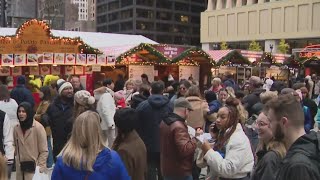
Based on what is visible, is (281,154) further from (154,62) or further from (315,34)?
(315,34)

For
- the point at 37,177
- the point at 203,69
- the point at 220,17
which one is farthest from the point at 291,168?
the point at 220,17

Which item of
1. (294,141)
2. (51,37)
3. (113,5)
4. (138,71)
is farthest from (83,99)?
(113,5)

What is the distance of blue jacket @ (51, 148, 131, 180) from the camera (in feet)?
10.3

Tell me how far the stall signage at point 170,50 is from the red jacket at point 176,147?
49.1 ft

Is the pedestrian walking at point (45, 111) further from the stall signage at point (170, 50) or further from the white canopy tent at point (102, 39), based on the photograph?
the white canopy tent at point (102, 39)

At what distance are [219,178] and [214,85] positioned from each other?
6452 millimetres

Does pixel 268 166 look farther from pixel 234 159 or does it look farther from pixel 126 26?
pixel 126 26

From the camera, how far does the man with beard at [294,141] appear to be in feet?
7.98

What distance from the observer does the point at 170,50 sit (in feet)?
67.7

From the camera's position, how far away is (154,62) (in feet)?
68.2

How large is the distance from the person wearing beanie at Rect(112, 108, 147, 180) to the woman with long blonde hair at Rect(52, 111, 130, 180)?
3.62ft

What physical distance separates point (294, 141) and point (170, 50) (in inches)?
713

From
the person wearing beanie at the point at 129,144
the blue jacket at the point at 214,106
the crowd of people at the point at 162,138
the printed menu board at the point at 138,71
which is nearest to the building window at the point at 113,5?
the printed menu board at the point at 138,71

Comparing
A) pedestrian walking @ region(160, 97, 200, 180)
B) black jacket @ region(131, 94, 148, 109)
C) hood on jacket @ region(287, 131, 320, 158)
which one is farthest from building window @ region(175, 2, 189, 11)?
hood on jacket @ region(287, 131, 320, 158)
